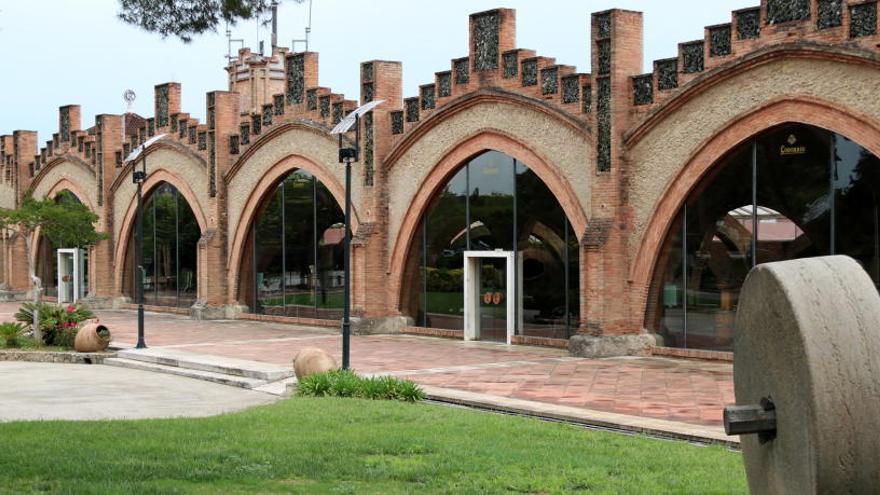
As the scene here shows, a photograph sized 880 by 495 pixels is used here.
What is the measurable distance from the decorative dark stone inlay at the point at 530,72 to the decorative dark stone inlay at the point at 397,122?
4.64 metres

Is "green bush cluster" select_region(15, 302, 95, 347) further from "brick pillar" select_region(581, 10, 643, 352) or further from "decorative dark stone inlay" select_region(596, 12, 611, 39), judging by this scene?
"decorative dark stone inlay" select_region(596, 12, 611, 39)

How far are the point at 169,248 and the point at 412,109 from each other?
1442 cm

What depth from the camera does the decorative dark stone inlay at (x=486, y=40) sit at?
24297 mm

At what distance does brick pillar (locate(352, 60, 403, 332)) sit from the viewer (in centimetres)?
2752

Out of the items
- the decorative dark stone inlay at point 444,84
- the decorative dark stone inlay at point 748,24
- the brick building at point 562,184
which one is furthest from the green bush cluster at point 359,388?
the decorative dark stone inlay at point 444,84

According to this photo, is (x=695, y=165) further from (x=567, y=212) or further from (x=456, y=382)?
(x=456, y=382)

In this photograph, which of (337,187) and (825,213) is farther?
(337,187)

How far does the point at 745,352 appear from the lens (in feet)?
21.9

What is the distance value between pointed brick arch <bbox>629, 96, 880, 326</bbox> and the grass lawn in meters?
8.46

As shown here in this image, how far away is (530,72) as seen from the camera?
23.5m

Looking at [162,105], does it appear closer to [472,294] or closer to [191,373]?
[472,294]

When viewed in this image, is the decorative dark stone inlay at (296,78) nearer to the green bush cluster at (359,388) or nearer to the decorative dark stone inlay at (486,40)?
the decorative dark stone inlay at (486,40)

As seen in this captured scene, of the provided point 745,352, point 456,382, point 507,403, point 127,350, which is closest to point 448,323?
point 127,350

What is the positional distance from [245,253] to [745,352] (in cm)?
2813
